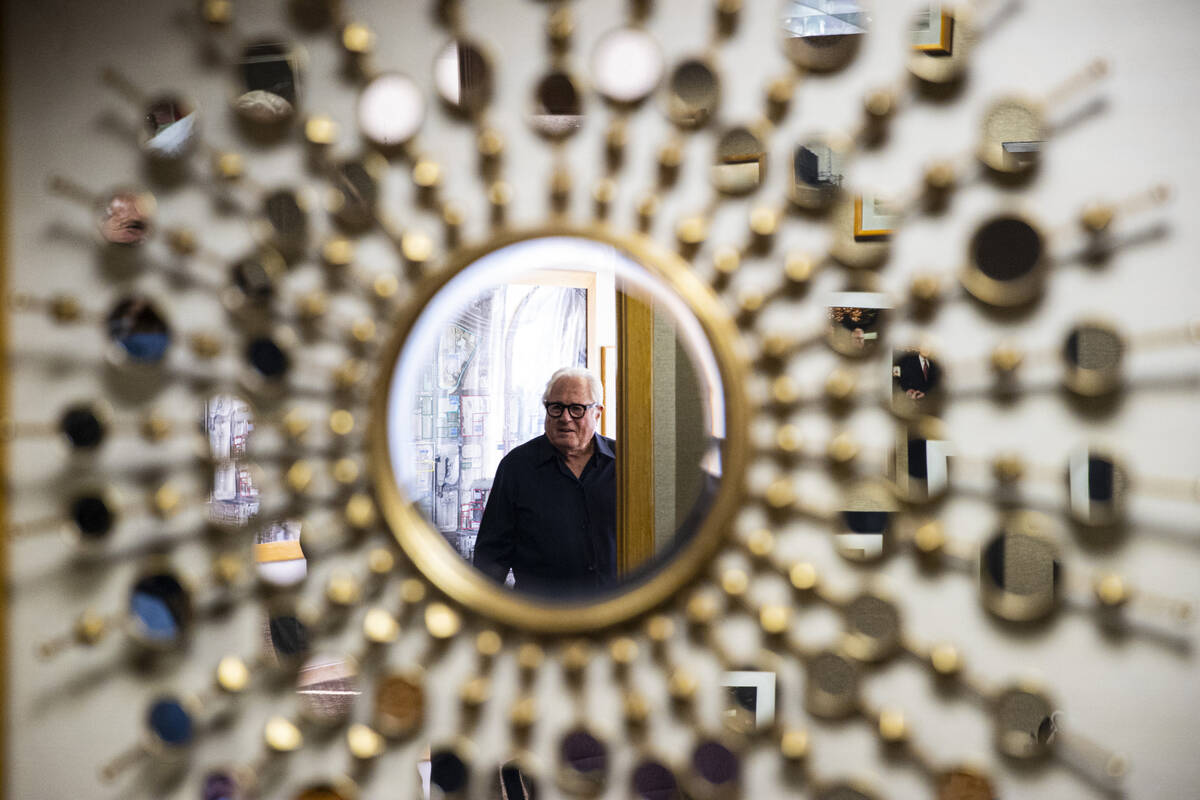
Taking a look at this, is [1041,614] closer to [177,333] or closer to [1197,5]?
[1197,5]

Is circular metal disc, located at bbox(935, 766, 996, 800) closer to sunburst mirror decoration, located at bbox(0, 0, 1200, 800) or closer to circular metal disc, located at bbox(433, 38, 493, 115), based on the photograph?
sunburst mirror decoration, located at bbox(0, 0, 1200, 800)

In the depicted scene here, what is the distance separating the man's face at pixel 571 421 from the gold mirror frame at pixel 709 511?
425mm

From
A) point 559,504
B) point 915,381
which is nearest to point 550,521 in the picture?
→ point 559,504

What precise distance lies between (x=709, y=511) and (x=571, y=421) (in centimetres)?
45

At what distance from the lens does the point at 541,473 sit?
4.08 ft

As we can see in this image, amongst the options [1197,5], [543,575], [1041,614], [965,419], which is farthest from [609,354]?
[1197,5]

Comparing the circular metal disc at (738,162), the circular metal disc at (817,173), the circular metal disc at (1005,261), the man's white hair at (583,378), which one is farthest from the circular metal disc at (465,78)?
the circular metal disc at (1005,261)

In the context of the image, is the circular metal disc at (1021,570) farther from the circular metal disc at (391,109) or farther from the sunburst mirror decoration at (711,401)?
the circular metal disc at (391,109)

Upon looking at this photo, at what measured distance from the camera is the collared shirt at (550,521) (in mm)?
1079

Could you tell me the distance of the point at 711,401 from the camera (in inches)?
35.4

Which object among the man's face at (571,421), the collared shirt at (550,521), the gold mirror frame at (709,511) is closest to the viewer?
the gold mirror frame at (709,511)

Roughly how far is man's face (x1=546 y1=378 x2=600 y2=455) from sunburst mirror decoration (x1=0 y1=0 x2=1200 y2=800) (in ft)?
1.32

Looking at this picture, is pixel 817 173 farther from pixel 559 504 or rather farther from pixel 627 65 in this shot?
pixel 559 504

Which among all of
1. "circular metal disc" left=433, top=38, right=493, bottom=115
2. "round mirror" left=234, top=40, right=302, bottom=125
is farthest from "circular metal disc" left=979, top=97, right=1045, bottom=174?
"round mirror" left=234, top=40, right=302, bottom=125
